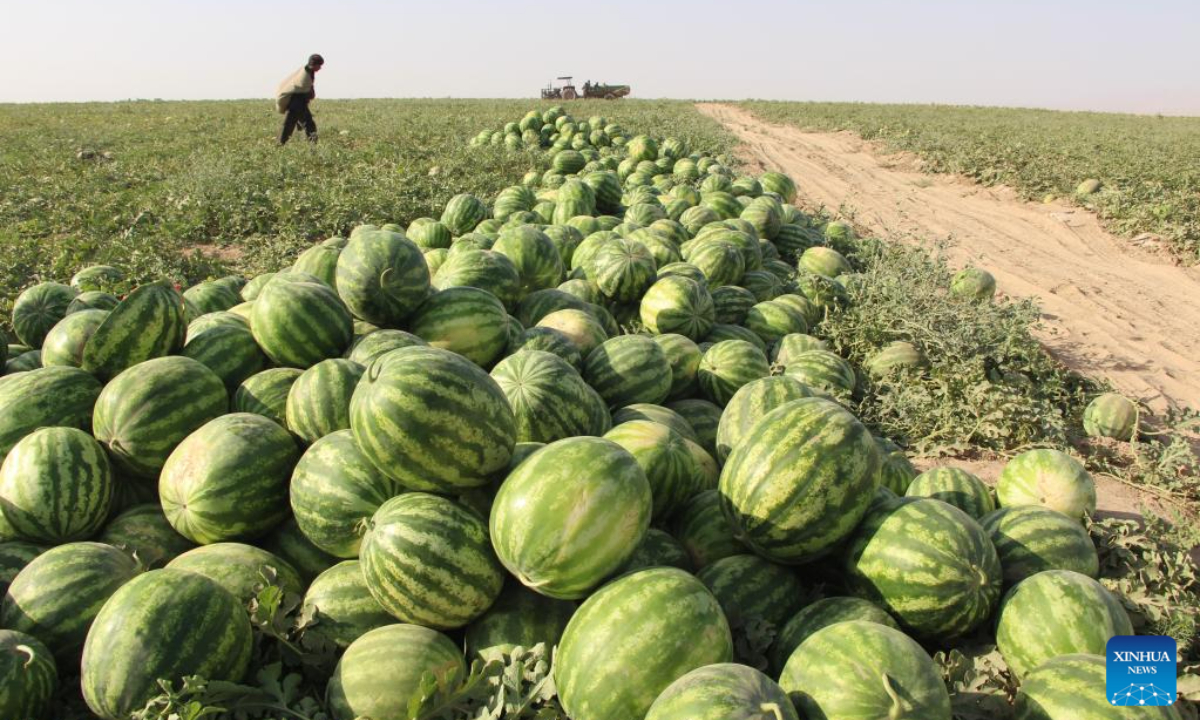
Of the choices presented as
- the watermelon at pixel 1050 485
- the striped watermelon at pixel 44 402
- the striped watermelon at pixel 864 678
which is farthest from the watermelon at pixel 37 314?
the watermelon at pixel 1050 485

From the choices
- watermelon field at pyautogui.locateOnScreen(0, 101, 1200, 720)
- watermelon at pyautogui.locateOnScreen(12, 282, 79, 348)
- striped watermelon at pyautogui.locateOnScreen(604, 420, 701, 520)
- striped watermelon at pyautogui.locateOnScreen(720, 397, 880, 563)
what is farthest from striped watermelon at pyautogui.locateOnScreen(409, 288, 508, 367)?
watermelon at pyautogui.locateOnScreen(12, 282, 79, 348)

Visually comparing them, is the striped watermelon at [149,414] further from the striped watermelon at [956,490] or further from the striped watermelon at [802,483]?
the striped watermelon at [956,490]

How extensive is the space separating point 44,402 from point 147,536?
0.80 m

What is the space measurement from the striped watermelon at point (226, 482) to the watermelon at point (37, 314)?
89.7 inches

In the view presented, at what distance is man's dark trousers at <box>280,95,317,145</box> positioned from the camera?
15297 millimetres

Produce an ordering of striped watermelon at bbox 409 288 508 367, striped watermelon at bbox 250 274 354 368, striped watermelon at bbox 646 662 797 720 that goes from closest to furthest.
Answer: striped watermelon at bbox 646 662 797 720, striped watermelon at bbox 250 274 354 368, striped watermelon at bbox 409 288 508 367

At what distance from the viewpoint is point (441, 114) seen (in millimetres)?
29703

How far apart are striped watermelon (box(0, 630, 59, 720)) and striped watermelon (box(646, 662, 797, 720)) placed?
171cm

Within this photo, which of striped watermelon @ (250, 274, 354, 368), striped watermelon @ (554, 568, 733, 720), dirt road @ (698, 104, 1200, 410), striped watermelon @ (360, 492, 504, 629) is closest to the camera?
striped watermelon @ (554, 568, 733, 720)

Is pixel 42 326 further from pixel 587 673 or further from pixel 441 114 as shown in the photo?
pixel 441 114

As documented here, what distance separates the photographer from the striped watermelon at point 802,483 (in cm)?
230

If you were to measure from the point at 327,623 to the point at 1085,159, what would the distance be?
20.9 metres

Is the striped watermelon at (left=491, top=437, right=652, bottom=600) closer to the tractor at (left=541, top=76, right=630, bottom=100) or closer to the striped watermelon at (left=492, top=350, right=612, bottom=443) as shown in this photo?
the striped watermelon at (left=492, top=350, right=612, bottom=443)

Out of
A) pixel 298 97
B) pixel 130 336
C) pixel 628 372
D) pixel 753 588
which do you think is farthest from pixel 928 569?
pixel 298 97
